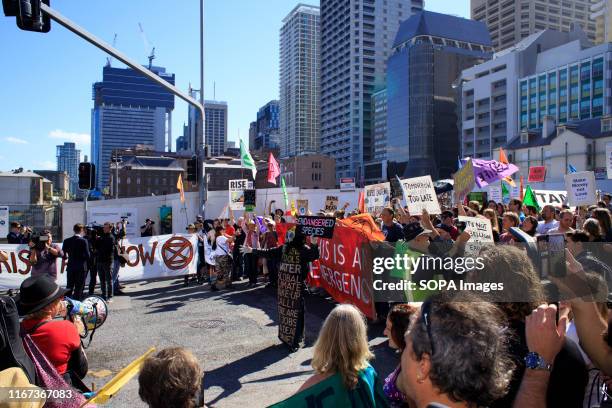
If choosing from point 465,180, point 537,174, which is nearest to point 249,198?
point 465,180

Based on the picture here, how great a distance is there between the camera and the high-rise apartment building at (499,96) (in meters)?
97.0

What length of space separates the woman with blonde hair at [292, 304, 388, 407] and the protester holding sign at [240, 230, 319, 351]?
444 cm

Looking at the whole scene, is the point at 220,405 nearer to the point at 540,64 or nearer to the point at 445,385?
the point at 445,385

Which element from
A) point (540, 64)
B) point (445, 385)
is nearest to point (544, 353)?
point (445, 385)

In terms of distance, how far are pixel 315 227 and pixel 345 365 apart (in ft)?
16.6

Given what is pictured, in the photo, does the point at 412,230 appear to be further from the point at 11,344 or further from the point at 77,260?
the point at 11,344

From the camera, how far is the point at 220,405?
569 centimetres

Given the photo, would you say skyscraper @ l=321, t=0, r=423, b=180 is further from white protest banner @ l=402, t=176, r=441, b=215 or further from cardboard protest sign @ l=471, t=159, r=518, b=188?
white protest banner @ l=402, t=176, r=441, b=215

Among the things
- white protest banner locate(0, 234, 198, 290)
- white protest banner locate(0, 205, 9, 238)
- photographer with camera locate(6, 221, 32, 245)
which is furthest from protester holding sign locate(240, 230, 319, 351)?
white protest banner locate(0, 205, 9, 238)

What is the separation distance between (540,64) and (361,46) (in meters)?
76.4

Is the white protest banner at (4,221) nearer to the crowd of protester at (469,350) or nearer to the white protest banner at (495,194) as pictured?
the crowd of protester at (469,350)

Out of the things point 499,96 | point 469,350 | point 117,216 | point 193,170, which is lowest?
point 117,216

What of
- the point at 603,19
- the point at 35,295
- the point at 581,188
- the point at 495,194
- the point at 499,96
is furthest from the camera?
the point at 603,19

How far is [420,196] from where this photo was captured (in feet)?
32.0
